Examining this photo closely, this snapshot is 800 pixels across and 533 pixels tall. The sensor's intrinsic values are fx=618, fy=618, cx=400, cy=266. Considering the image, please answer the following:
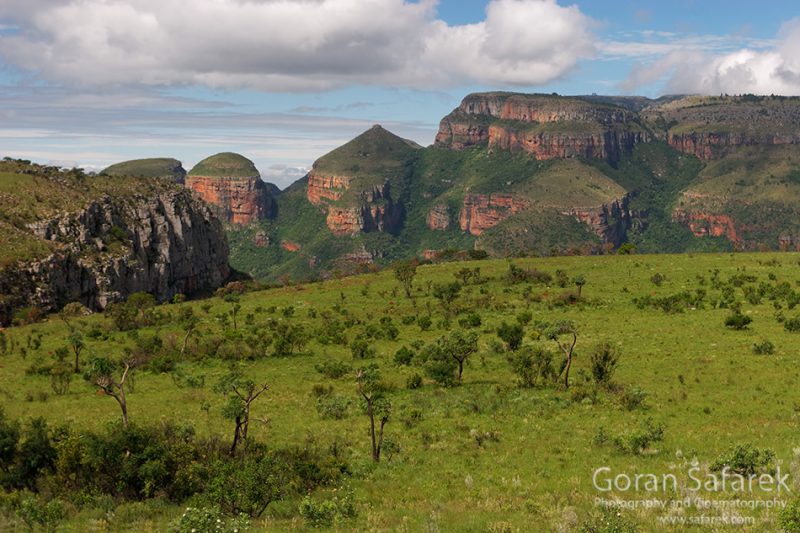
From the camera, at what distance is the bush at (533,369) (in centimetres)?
3853

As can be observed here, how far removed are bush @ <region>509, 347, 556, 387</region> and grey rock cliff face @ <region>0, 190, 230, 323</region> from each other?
218 ft

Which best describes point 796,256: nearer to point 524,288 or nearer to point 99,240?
point 524,288

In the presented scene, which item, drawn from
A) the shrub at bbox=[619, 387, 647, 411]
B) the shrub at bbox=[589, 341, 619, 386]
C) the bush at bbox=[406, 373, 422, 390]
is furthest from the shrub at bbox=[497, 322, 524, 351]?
the shrub at bbox=[619, 387, 647, 411]

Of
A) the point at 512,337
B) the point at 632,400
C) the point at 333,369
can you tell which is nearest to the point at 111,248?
the point at 333,369

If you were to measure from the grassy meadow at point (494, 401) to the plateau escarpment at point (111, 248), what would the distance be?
19.0 metres

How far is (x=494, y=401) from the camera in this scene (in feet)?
112

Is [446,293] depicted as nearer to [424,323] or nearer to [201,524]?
[424,323]

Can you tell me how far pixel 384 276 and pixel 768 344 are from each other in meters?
56.8

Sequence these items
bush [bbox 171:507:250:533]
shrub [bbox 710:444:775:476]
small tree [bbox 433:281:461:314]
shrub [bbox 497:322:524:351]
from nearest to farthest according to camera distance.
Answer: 1. bush [bbox 171:507:250:533]
2. shrub [bbox 710:444:775:476]
3. shrub [bbox 497:322:524:351]
4. small tree [bbox 433:281:461:314]

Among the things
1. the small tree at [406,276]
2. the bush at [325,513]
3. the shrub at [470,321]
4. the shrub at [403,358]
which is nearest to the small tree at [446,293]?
the small tree at [406,276]

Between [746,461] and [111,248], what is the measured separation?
103 m

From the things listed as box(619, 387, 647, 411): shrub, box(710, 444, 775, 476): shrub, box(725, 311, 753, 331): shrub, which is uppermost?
box(710, 444, 775, 476): shrub

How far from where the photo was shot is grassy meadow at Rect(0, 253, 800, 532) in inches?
706

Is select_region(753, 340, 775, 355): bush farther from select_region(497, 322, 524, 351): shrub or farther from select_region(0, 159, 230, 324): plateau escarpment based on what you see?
select_region(0, 159, 230, 324): plateau escarpment
